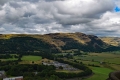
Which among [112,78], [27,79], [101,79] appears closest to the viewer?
[112,78]

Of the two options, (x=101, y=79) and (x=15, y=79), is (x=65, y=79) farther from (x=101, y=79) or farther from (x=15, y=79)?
(x=15, y=79)

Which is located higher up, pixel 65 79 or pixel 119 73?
pixel 119 73

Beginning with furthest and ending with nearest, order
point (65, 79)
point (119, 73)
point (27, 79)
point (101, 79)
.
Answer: point (65, 79) → point (101, 79) → point (27, 79) → point (119, 73)

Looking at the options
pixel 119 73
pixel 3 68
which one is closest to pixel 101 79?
pixel 3 68

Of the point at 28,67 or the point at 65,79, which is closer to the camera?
the point at 65,79

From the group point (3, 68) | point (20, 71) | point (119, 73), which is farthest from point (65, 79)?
point (119, 73)

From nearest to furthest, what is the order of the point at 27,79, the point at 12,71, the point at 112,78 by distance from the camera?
1. the point at 112,78
2. the point at 27,79
3. the point at 12,71

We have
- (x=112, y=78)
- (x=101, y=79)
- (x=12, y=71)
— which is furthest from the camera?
(x=12, y=71)

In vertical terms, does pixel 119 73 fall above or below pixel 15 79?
above

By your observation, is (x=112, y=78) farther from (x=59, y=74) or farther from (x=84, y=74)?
(x=84, y=74)
